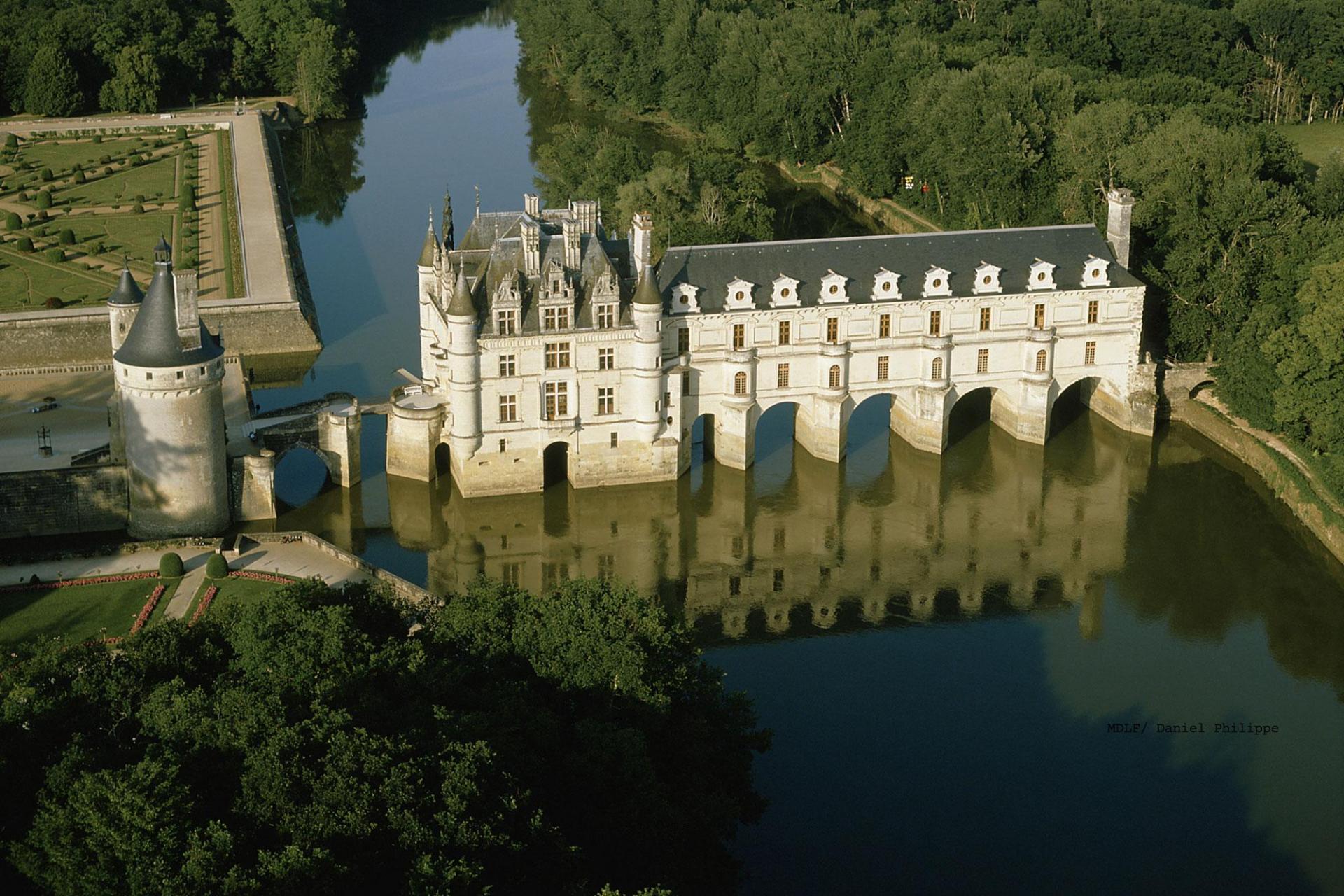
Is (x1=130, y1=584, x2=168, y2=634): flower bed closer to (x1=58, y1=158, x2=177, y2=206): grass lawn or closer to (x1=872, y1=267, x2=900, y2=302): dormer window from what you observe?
(x1=872, y1=267, x2=900, y2=302): dormer window

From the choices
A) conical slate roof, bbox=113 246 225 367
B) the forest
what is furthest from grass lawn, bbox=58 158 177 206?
conical slate roof, bbox=113 246 225 367

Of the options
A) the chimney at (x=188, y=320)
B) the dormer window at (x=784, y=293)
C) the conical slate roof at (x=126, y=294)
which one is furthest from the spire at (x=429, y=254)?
the dormer window at (x=784, y=293)

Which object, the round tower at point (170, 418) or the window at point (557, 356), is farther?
the window at point (557, 356)

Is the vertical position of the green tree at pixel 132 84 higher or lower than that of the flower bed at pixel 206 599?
higher

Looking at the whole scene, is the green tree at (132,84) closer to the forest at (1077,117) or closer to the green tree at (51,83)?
the green tree at (51,83)

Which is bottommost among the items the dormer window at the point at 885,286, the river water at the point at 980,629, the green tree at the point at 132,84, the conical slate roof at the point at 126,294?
the river water at the point at 980,629

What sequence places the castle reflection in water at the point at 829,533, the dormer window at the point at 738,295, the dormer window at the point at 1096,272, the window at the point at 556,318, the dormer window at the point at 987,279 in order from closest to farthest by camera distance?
the castle reflection in water at the point at 829,533 → the window at the point at 556,318 → the dormer window at the point at 738,295 → the dormer window at the point at 987,279 → the dormer window at the point at 1096,272

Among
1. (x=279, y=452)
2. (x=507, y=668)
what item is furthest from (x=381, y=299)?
(x=507, y=668)

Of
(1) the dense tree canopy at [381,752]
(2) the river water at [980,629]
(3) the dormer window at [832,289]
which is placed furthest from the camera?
(3) the dormer window at [832,289]
